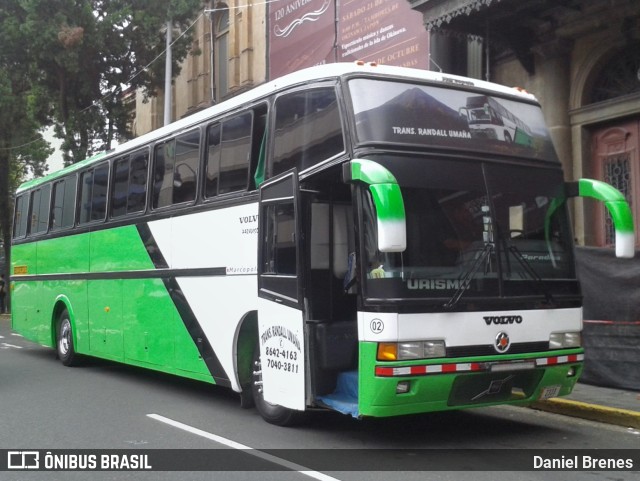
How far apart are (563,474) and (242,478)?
100 inches

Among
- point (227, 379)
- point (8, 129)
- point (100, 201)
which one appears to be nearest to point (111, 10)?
point (8, 129)

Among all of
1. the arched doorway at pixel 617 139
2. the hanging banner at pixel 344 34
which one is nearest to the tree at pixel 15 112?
the hanging banner at pixel 344 34

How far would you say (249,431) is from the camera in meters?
7.84

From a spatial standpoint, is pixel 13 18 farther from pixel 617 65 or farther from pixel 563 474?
pixel 563 474

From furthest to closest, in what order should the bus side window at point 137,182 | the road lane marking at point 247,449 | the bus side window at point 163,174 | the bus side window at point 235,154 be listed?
1. the bus side window at point 137,182
2. the bus side window at point 163,174
3. the bus side window at point 235,154
4. the road lane marking at point 247,449

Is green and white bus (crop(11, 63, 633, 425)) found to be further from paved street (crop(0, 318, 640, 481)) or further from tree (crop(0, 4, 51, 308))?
tree (crop(0, 4, 51, 308))

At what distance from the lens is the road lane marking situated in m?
6.12

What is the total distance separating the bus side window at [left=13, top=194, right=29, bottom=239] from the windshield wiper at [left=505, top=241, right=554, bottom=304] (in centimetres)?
1165

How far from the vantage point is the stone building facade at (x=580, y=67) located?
41.8 ft

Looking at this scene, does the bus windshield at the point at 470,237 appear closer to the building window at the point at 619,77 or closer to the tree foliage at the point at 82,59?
the building window at the point at 619,77

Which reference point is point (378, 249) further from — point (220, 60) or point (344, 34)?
point (220, 60)

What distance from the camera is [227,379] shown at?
8.81 metres

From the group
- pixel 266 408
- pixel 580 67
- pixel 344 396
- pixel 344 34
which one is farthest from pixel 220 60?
pixel 344 396

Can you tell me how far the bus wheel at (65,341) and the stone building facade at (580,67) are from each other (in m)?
8.27
